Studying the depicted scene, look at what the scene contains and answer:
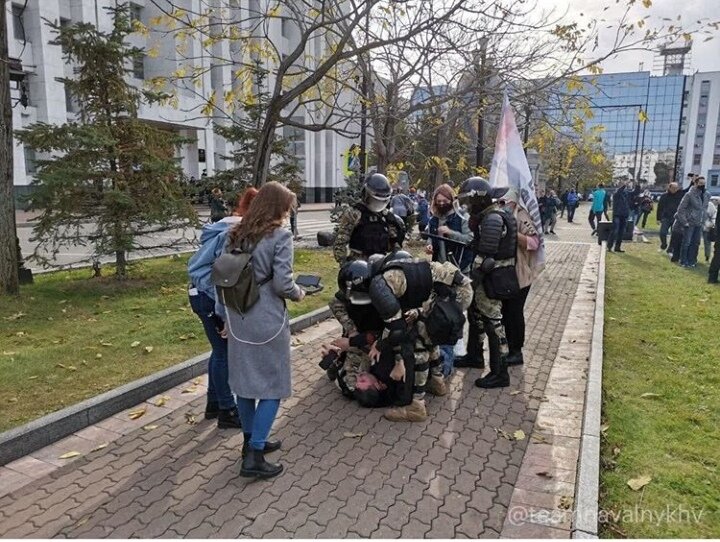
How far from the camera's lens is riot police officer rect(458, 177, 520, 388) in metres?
4.76

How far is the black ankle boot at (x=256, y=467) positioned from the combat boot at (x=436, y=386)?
1.79 meters

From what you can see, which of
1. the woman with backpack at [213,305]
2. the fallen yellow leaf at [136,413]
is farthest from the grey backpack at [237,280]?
the fallen yellow leaf at [136,413]

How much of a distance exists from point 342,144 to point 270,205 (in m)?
47.1

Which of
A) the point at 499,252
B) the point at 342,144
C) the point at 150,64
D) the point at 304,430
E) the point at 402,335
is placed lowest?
the point at 304,430

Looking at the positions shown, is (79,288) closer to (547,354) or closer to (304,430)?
(304,430)

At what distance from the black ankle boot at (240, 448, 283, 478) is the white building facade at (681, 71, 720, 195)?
348ft

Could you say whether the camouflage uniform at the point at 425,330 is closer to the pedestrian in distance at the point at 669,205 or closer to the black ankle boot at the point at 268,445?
the black ankle boot at the point at 268,445

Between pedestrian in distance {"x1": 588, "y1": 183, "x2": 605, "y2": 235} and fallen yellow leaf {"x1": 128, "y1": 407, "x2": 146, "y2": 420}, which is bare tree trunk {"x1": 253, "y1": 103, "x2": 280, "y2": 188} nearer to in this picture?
fallen yellow leaf {"x1": 128, "y1": 407, "x2": 146, "y2": 420}

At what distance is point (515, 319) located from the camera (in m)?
5.48

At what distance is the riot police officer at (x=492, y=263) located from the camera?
476 cm

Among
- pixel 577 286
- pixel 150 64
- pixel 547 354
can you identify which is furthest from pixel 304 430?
pixel 150 64

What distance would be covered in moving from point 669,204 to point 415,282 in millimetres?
12948

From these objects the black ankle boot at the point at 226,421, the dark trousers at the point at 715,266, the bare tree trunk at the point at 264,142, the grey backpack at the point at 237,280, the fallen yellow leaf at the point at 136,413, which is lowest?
the fallen yellow leaf at the point at 136,413

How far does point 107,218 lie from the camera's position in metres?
8.95
